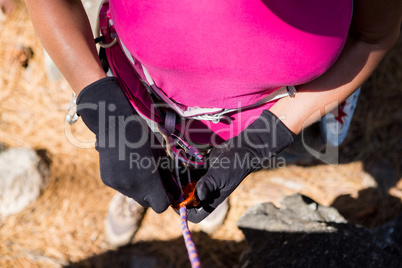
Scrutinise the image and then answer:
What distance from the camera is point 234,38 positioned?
680 mm

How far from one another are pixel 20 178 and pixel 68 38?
1028 millimetres

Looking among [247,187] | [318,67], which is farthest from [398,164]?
[318,67]

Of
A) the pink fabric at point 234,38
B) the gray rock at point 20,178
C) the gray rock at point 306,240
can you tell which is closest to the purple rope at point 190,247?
the pink fabric at point 234,38

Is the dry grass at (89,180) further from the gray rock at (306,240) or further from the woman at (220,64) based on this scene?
the woman at (220,64)

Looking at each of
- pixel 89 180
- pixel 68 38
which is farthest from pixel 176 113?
pixel 89 180

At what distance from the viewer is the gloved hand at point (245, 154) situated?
916mm

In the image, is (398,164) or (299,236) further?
(398,164)

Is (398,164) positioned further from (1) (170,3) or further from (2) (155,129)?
(1) (170,3)

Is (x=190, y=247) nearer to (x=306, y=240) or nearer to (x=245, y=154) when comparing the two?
(x=245, y=154)

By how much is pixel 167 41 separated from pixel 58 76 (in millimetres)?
1408

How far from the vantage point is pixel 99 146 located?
0.85 meters

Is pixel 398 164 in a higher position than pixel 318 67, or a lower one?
lower

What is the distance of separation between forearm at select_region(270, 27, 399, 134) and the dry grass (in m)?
0.84

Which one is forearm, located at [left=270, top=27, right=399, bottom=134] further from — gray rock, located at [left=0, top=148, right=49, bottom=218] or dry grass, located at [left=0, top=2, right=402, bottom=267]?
gray rock, located at [left=0, top=148, right=49, bottom=218]
